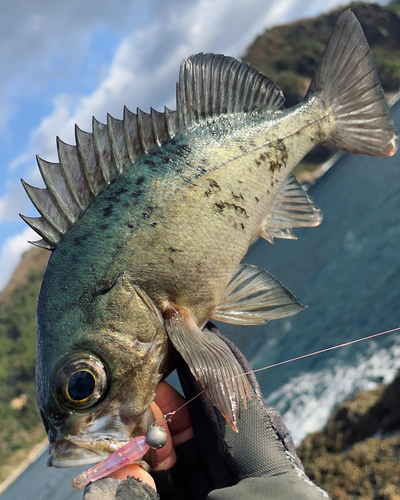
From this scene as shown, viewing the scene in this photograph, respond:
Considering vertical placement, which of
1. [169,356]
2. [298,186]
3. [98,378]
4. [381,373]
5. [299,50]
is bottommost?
[381,373]

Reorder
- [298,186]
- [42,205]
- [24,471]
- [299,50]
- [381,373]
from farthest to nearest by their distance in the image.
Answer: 1. [299,50]
2. [24,471]
3. [381,373]
4. [298,186]
5. [42,205]

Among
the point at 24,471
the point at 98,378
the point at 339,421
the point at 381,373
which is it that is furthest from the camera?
the point at 24,471

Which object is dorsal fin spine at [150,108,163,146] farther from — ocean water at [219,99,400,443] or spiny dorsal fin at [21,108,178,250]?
ocean water at [219,99,400,443]

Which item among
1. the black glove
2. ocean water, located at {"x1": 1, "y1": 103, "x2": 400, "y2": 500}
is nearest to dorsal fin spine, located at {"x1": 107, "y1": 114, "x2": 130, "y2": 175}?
the black glove

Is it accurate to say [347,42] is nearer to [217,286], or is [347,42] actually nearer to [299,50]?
[217,286]

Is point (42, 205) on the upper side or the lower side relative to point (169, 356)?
upper

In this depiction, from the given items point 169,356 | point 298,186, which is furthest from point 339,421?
point 169,356

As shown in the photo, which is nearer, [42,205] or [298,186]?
[42,205]
